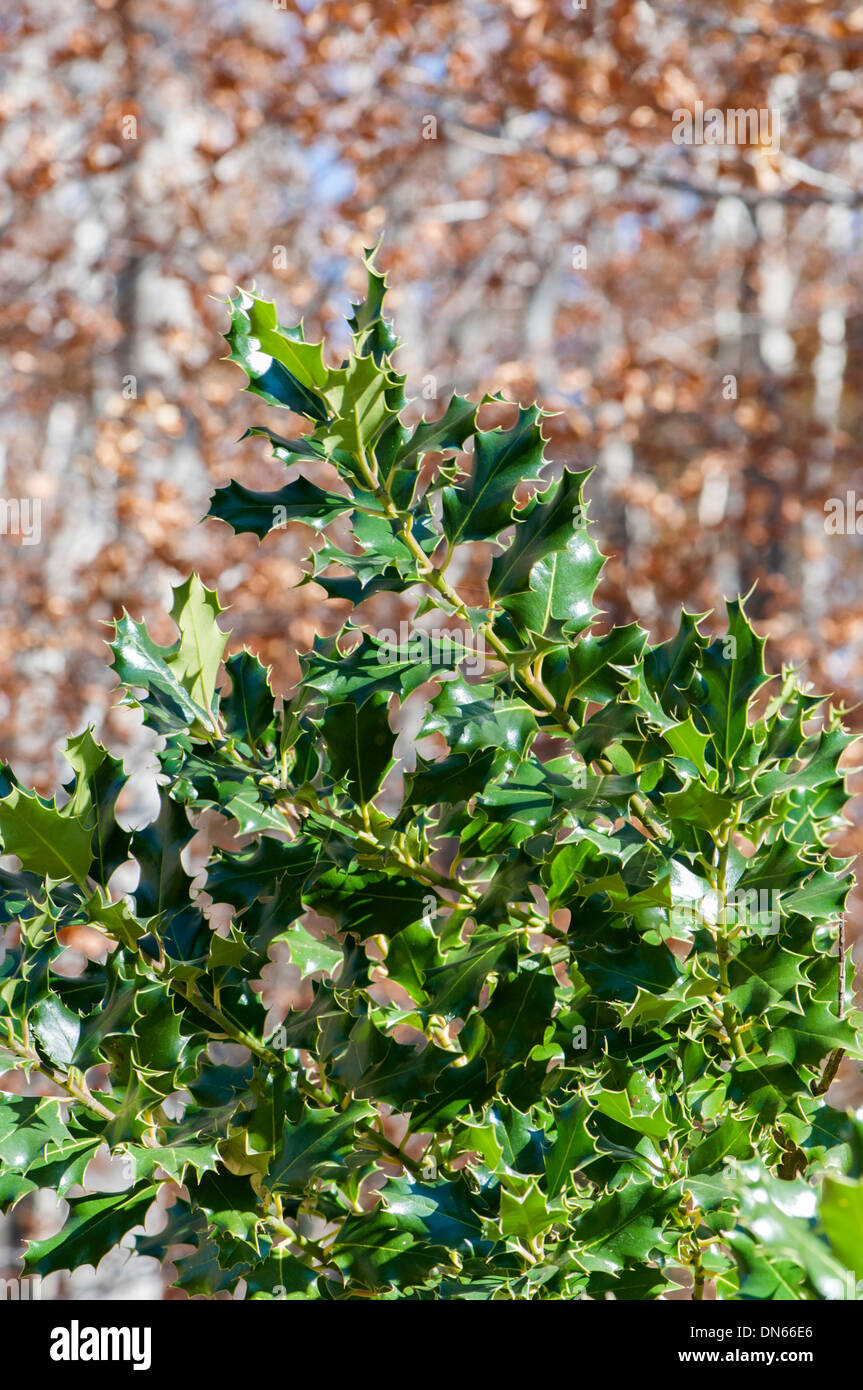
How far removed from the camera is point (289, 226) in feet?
18.6

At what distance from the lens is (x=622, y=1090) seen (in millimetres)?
811

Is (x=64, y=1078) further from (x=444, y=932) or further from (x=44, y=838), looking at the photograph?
(x=444, y=932)

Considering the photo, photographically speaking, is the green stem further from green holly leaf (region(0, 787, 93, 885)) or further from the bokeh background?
the bokeh background

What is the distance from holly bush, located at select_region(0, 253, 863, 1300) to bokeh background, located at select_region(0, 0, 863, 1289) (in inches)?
141

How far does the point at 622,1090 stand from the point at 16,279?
5.49 metres

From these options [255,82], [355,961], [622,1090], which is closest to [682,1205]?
[622,1090]

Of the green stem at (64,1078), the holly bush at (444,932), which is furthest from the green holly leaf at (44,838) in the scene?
the green stem at (64,1078)

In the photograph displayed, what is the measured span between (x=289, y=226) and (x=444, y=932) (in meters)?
5.32

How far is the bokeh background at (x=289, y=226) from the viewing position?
191 inches

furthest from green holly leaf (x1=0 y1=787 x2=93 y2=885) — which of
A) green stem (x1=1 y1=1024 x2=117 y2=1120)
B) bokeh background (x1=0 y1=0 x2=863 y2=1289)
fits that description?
bokeh background (x1=0 y1=0 x2=863 y2=1289)

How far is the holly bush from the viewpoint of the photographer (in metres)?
0.78

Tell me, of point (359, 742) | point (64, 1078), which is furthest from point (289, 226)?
point (64, 1078)

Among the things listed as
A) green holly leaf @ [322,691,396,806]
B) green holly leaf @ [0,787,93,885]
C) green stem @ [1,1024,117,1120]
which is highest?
green holly leaf @ [322,691,396,806]

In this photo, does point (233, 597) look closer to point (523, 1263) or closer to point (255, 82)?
point (255, 82)
